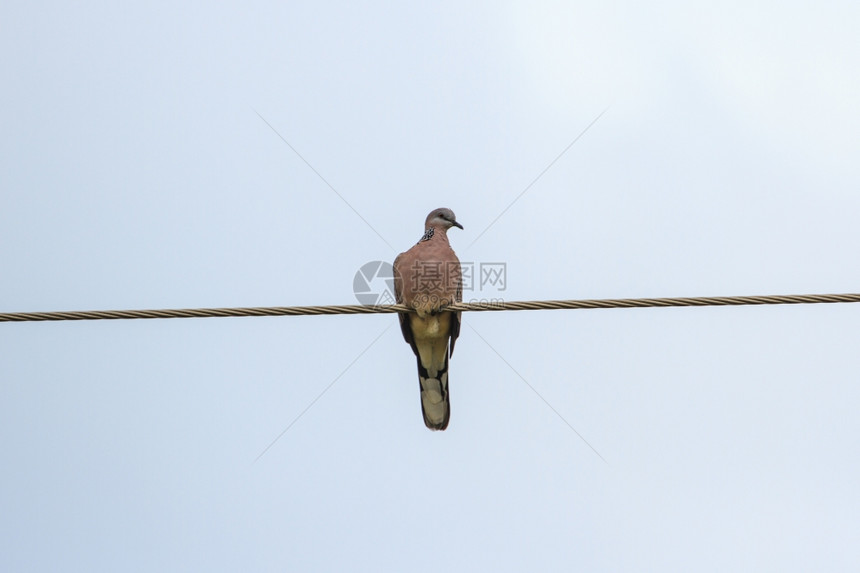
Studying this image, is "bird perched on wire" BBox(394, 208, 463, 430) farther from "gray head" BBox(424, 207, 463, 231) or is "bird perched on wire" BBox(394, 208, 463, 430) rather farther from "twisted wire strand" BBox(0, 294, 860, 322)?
"twisted wire strand" BBox(0, 294, 860, 322)

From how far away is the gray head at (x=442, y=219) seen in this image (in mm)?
5898

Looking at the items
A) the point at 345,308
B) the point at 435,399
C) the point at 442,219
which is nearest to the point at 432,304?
the point at 435,399

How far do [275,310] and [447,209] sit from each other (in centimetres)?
253

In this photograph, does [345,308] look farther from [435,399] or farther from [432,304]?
[435,399]

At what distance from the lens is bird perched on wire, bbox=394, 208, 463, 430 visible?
5113 millimetres

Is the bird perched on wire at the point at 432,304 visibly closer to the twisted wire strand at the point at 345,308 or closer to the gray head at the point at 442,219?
the gray head at the point at 442,219

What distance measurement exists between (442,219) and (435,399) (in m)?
1.12

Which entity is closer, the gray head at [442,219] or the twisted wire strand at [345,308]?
the twisted wire strand at [345,308]

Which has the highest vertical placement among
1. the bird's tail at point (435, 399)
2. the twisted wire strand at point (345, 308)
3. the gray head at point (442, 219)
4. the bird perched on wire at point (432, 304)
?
the gray head at point (442, 219)

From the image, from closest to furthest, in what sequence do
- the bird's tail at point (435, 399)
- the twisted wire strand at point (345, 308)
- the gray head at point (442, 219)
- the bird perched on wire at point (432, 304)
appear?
the twisted wire strand at point (345, 308), the bird perched on wire at point (432, 304), the bird's tail at point (435, 399), the gray head at point (442, 219)

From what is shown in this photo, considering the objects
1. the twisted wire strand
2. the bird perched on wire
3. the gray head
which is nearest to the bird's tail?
the bird perched on wire

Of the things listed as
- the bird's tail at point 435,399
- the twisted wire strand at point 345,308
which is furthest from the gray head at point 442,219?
the twisted wire strand at point 345,308

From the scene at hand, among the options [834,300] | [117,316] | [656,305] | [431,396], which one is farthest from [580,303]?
[431,396]

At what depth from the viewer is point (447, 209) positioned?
592 centimetres
